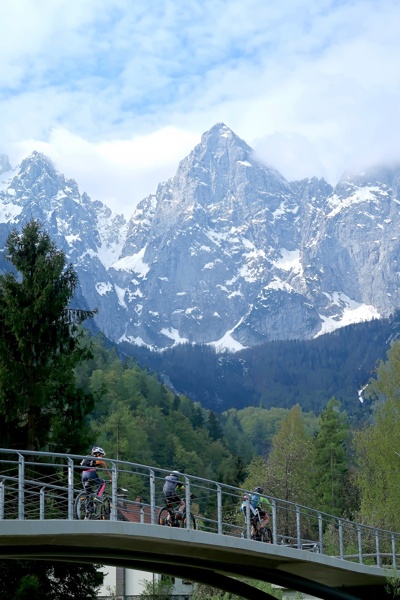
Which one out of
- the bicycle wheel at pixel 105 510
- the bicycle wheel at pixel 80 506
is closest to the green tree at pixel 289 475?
the bicycle wheel at pixel 105 510

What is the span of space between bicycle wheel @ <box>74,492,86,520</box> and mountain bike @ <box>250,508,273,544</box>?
6.76 m

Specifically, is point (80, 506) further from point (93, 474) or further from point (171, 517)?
point (171, 517)

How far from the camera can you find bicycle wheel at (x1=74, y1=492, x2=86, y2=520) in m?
25.8

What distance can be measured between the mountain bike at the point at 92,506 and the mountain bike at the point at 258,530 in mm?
6157

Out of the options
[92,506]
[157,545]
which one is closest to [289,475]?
[157,545]

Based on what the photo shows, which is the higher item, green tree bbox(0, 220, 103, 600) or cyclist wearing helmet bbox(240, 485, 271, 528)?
green tree bbox(0, 220, 103, 600)

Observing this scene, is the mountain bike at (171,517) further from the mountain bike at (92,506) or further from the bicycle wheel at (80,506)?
the bicycle wheel at (80,506)

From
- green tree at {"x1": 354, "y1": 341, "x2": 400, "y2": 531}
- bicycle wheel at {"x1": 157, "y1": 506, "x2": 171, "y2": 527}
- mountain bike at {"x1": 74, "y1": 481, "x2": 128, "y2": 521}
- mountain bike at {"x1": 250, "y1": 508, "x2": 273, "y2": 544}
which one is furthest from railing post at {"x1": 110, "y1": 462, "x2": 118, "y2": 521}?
green tree at {"x1": 354, "y1": 341, "x2": 400, "y2": 531}

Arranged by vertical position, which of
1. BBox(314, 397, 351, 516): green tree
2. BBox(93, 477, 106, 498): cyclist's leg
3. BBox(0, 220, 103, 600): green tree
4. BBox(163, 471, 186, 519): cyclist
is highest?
BBox(314, 397, 351, 516): green tree

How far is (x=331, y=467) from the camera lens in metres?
100

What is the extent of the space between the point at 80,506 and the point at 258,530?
7.09 meters

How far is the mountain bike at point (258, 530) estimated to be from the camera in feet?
103

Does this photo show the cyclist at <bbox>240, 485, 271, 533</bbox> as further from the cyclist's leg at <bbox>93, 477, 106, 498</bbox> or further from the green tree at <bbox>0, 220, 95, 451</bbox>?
the green tree at <bbox>0, 220, 95, 451</bbox>

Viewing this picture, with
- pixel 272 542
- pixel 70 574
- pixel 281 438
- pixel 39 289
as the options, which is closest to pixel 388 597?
pixel 272 542
